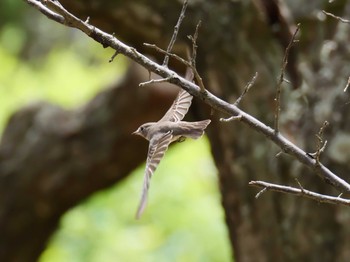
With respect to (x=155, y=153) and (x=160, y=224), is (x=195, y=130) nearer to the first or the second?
(x=155, y=153)

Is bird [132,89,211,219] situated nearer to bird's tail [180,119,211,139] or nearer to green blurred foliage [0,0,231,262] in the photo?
bird's tail [180,119,211,139]

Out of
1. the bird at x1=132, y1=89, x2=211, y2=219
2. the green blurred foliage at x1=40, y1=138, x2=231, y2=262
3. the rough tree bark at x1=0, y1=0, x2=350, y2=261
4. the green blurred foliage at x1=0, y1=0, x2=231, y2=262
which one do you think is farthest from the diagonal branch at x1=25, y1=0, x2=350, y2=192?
the green blurred foliage at x1=40, y1=138, x2=231, y2=262

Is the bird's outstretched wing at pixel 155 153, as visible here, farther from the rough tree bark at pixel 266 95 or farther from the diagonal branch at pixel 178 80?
the rough tree bark at pixel 266 95

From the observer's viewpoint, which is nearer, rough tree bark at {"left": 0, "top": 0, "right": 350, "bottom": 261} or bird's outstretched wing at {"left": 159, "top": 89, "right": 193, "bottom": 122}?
bird's outstretched wing at {"left": 159, "top": 89, "right": 193, "bottom": 122}

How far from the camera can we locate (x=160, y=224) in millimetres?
5613

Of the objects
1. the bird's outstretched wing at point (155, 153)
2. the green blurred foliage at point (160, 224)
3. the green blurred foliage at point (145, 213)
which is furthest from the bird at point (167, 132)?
Answer: the green blurred foliage at point (160, 224)

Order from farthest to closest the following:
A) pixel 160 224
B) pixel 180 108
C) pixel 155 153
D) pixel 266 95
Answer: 1. pixel 160 224
2. pixel 266 95
3. pixel 180 108
4. pixel 155 153

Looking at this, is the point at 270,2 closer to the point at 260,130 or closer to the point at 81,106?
the point at 81,106

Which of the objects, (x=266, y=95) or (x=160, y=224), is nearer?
(x=266, y=95)

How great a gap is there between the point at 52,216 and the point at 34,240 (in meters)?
0.23

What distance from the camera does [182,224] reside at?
5.63 m

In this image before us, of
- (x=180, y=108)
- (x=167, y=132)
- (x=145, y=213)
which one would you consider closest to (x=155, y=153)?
(x=167, y=132)

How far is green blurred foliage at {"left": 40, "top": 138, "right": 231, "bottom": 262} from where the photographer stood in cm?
540

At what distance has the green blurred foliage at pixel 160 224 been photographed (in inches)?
213
